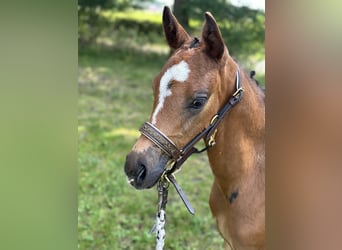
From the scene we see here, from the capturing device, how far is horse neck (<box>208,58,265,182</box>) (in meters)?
1.69

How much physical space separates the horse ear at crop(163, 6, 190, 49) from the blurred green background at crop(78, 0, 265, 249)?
1612 mm

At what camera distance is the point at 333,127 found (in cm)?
69

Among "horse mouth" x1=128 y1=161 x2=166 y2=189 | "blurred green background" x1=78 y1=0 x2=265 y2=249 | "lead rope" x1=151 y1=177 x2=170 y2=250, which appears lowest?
"blurred green background" x1=78 y1=0 x2=265 y2=249

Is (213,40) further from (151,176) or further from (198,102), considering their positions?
(151,176)

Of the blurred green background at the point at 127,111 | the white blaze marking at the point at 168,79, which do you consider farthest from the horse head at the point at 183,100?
the blurred green background at the point at 127,111

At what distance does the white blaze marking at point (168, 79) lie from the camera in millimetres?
1517

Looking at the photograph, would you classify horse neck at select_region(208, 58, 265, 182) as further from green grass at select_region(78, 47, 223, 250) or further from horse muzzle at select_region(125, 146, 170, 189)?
green grass at select_region(78, 47, 223, 250)

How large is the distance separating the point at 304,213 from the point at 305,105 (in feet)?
0.55

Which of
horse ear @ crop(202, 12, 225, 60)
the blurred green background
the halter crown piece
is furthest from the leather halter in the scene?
the blurred green background

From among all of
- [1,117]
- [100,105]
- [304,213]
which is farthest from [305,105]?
[100,105]

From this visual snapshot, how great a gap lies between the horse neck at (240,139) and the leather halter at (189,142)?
4 cm

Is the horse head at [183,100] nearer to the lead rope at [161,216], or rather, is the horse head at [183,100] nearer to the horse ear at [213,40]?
the horse ear at [213,40]

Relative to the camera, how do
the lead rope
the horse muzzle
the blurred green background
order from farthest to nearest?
the blurred green background
the lead rope
the horse muzzle

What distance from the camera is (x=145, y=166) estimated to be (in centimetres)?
151
